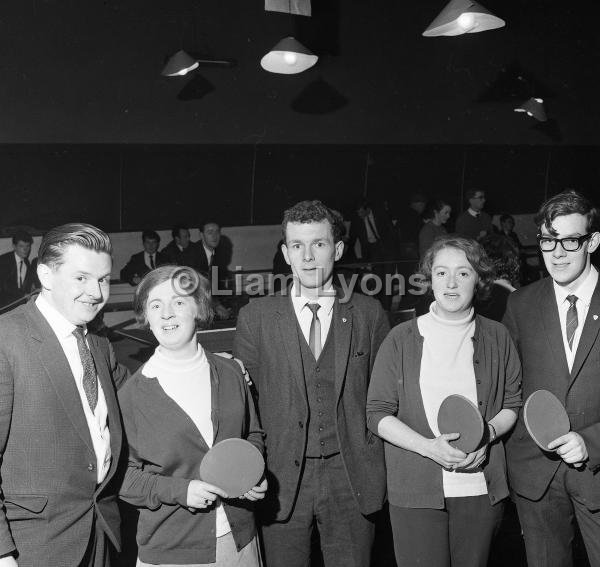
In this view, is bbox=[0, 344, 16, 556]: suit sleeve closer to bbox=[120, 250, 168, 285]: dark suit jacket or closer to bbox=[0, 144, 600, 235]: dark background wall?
bbox=[0, 144, 600, 235]: dark background wall

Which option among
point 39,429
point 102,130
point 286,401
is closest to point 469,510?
point 286,401

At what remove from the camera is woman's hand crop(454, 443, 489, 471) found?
2387 mm

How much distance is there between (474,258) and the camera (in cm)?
253

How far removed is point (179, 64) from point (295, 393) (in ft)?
18.0

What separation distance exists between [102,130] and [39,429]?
5.70 metres

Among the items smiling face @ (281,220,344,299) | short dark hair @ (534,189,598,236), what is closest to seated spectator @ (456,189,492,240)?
short dark hair @ (534,189,598,236)

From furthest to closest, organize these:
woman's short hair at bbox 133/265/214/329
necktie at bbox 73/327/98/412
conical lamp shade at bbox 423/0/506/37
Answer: conical lamp shade at bbox 423/0/506/37, woman's short hair at bbox 133/265/214/329, necktie at bbox 73/327/98/412

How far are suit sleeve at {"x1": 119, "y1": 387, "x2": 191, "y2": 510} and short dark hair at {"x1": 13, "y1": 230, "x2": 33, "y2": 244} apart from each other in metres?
4.64

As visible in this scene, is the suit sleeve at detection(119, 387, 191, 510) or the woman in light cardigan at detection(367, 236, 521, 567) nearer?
the suit sleeve at detection(119, 387, 191, 510)

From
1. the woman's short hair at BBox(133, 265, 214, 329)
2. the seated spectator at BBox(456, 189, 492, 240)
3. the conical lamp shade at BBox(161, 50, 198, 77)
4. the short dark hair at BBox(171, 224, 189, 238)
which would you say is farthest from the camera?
the seated spectator at BBox(456, 189, 492, 240)

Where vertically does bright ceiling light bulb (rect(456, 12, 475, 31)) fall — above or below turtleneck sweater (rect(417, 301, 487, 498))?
above

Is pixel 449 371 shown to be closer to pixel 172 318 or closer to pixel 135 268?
pixel 172 318

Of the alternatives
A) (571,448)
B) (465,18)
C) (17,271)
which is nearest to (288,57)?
(465,18)

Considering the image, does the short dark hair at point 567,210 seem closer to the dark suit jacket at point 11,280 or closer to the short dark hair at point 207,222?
the dark suit jacket at point 11,280
